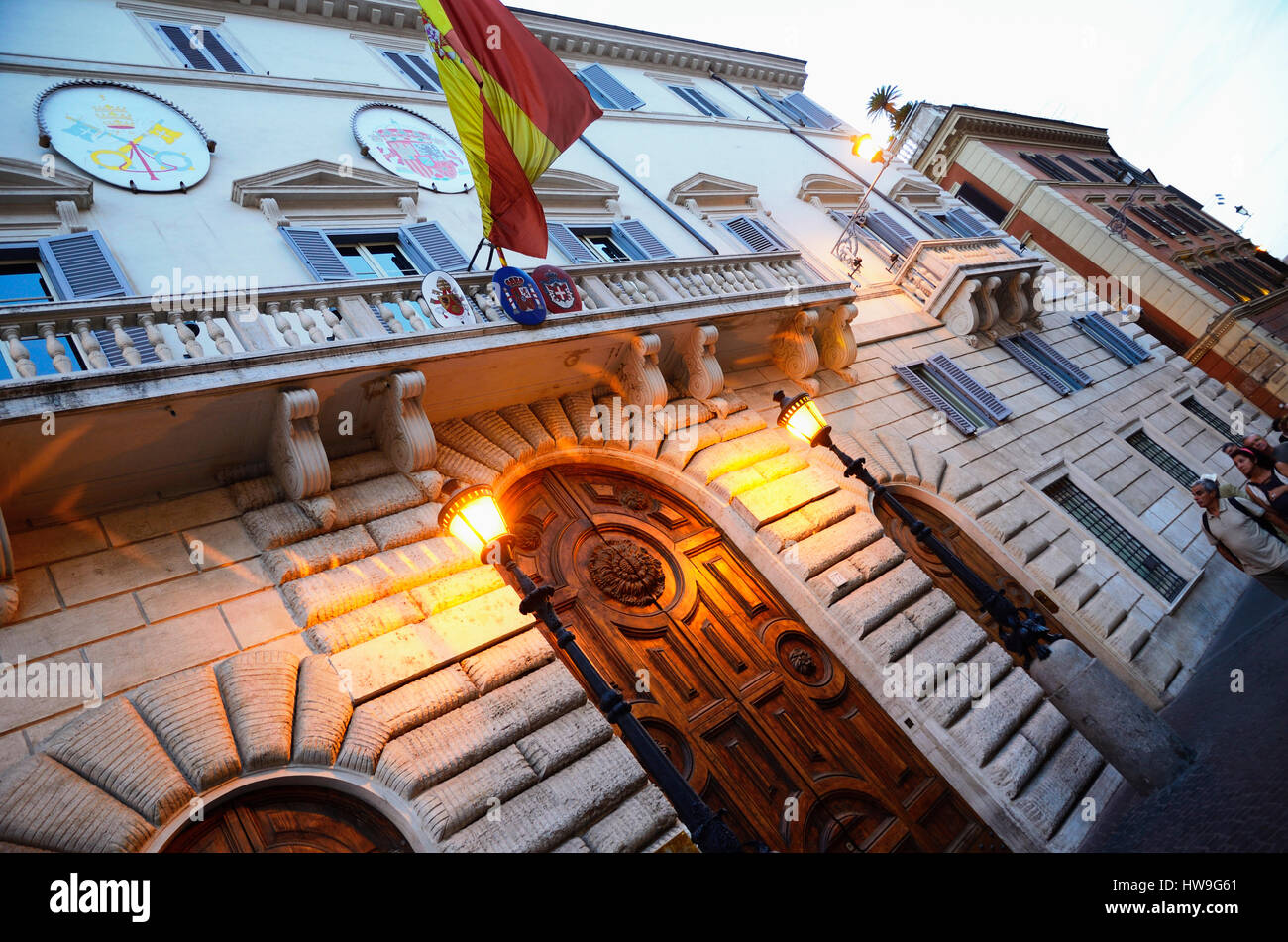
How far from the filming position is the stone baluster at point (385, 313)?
726cm

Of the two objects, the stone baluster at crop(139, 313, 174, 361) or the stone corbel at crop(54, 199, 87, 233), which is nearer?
the stone baluster at crop(139, 313, 174, 361)

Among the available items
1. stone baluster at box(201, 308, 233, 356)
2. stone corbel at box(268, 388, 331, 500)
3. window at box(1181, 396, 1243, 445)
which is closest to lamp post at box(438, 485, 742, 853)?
stone corbel at box(268, 388, 331, 500)

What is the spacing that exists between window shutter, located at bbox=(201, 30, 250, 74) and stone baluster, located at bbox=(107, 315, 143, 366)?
7.27m

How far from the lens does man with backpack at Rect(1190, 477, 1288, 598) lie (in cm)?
707

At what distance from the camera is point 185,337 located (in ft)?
20.2

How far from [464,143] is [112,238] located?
14.1 ft

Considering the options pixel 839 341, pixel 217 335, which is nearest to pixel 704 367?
pixel 839 341

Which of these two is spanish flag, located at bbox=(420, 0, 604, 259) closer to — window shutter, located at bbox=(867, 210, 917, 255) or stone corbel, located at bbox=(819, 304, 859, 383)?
stone corbel, located at bbox=(819, 304, 859, 383)

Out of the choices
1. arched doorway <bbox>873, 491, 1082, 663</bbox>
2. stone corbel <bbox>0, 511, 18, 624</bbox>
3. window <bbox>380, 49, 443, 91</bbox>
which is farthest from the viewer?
window <bbox>380, 49, 443, 91</bbox>

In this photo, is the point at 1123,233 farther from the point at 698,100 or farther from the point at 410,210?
the point at 410,210

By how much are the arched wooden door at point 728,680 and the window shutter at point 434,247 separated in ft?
11.4
